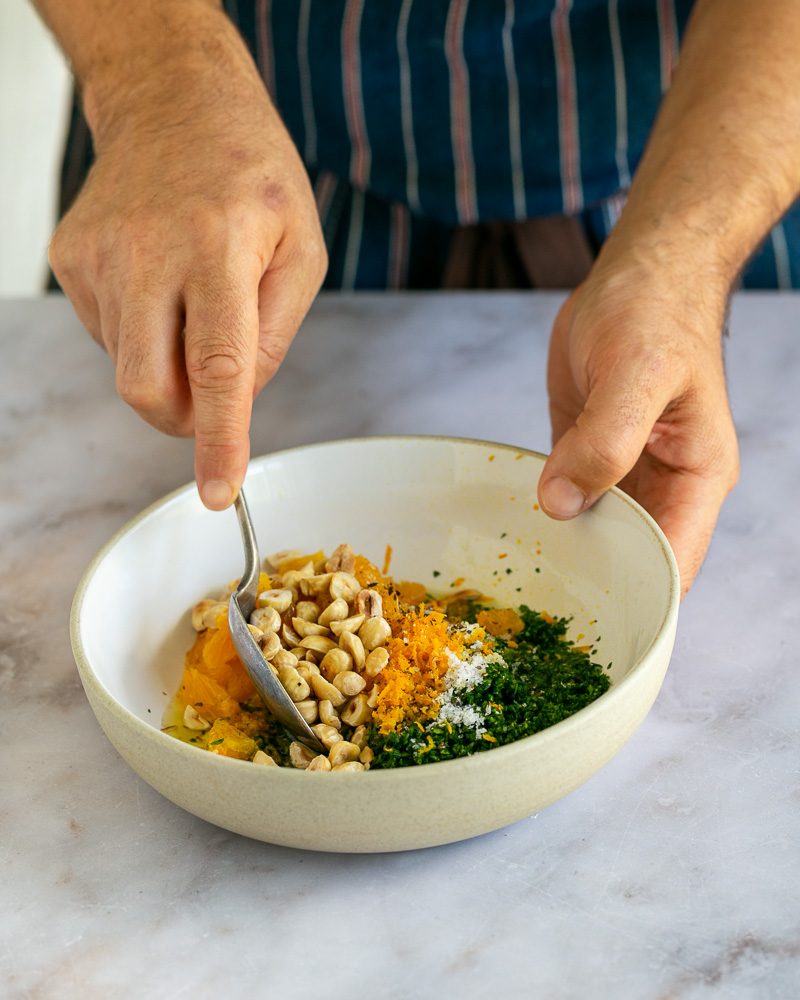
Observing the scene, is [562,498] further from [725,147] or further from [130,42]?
[130,42]

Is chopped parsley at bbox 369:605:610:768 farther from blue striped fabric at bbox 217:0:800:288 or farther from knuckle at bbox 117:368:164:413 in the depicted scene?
blue striped fabric at bbox 217:0:800:288

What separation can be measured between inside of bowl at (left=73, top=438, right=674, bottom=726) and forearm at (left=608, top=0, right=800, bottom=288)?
0.33 meters

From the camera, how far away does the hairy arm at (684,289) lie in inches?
43.8

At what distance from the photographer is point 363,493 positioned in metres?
1.29

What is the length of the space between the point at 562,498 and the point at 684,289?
0.30 metres

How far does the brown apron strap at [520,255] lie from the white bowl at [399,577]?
712 mm

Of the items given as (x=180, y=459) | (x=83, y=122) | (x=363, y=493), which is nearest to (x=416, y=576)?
(x=363, y=493)

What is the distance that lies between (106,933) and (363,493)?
562 millimetres

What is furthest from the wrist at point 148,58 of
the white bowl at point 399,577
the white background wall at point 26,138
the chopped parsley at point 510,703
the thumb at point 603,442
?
the white background wall at point 26,138

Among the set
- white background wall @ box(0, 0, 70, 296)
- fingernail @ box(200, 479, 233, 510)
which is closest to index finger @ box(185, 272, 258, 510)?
fingernail @ box(200, 479, 233, 510)

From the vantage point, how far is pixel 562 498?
3.64ft

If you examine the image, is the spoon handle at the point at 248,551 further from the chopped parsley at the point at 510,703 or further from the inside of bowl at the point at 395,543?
the chopped parsley at the point at 510,703

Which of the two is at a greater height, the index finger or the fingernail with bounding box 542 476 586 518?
the index finger

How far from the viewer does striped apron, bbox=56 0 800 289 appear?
1699 mm
